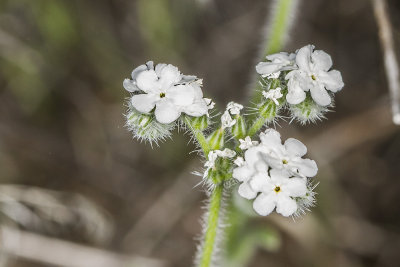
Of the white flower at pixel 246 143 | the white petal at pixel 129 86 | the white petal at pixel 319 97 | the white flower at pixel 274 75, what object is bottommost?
the white flower at pixel 246 143

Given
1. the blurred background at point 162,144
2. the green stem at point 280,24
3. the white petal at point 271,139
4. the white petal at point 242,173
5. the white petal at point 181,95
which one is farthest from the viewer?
the blurred background at point 162,144

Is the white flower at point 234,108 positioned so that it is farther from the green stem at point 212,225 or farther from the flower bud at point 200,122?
the green stem at point 212,225

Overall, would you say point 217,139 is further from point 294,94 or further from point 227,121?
point 294,94

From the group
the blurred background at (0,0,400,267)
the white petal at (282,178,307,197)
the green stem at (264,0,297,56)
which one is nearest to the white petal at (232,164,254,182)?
the white petal at (282,178,307,197)

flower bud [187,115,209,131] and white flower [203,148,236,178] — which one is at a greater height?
flower bud [187,115,209,131]

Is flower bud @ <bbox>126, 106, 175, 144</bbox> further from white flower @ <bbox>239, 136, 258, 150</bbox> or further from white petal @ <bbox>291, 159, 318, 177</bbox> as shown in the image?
white petal @ <bbox>291, 159, 318, 177</bbox>

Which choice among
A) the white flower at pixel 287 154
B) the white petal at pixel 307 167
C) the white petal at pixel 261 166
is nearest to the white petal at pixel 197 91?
the white flower at pixel 287 154

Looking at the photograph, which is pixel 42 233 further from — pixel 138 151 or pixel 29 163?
pixel 138 151

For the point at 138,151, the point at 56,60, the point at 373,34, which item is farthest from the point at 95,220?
the point at 373,34

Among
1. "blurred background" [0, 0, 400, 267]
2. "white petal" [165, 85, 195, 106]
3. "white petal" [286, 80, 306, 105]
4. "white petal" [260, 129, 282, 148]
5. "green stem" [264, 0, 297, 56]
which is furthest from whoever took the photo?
"blurred background" [0, 0, 400, 267]
